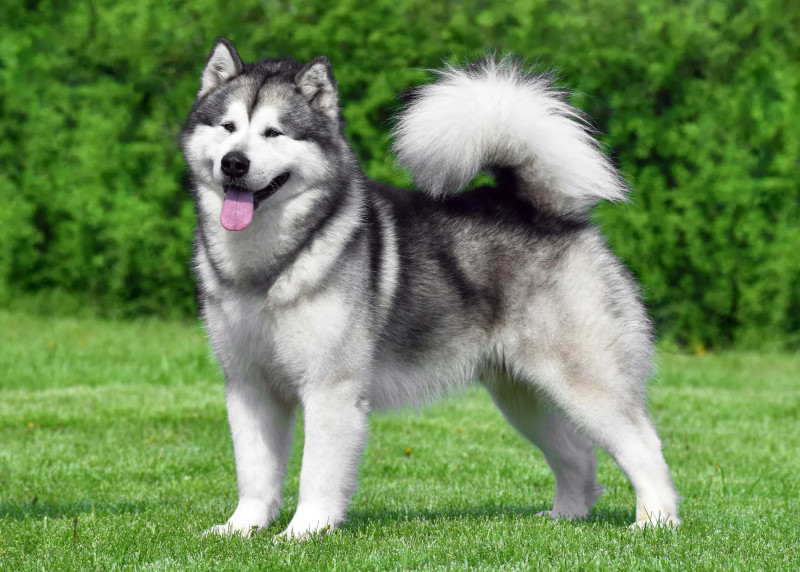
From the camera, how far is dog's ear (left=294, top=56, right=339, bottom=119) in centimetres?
403

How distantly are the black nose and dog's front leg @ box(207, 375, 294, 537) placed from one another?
0.86 meters

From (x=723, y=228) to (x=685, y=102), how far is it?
3.99 ft

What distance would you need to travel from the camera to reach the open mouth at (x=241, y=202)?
3830mm

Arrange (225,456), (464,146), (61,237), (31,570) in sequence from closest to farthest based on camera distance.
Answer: (31,570) < (464,146) < (225,456) < (61,237)

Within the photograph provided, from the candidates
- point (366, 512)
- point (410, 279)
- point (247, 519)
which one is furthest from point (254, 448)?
point (410, 279)

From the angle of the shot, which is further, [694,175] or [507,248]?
[694,175]

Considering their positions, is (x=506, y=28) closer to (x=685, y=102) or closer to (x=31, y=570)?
(x=685, y=102)

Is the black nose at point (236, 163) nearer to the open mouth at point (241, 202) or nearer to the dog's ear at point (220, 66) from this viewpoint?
the open mouth at point (241, 202)

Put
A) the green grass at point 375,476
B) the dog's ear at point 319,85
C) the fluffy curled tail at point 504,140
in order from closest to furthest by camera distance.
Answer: the green grass at point 375,476 < the dog's ear at point 319,85 < the fluffy curled tail at point 504,140

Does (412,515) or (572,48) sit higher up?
(572,48)

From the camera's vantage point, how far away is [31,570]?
351 centimetres

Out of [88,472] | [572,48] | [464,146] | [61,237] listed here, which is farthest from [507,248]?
[61,237]

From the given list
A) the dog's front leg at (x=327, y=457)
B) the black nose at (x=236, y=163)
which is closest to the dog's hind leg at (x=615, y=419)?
the dog's front leg at (x=327, y=457)

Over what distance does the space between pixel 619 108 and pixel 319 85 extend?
6.13m
